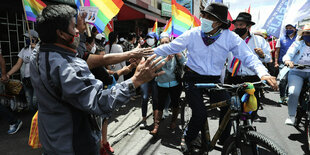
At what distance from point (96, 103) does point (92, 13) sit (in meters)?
2.02

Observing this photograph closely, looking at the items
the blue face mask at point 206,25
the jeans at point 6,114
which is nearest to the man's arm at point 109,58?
the blue face mask at point 206,25

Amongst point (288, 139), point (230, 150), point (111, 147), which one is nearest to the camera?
point (230, 150)

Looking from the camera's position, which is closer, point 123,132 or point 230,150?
point 230,150

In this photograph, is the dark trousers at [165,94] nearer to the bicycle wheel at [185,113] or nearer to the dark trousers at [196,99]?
the bicycle wheel at [185,113]

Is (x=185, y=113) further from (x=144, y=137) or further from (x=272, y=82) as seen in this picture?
(x=272, y=82)

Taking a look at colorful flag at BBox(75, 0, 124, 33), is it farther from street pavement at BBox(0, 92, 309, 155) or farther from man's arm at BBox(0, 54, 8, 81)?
man's arm at BBox(0, 54, 8, 81)

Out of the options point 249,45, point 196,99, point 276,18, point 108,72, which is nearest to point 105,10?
point 108,72

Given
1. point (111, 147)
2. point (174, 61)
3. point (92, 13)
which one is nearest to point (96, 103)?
point (92, 13)

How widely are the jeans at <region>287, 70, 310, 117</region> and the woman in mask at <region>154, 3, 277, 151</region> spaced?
1804 mm

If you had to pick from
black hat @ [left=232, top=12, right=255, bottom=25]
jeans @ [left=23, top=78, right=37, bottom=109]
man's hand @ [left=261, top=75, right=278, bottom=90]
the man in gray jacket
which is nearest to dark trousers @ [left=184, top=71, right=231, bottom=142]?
man's hand @ [left=261, top=75, right=278, bottom=90]

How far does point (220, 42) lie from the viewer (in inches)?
112

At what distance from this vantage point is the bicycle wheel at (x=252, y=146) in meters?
1.87

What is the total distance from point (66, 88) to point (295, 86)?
162 inches

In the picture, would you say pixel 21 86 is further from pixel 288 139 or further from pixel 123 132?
pixel 288 139
